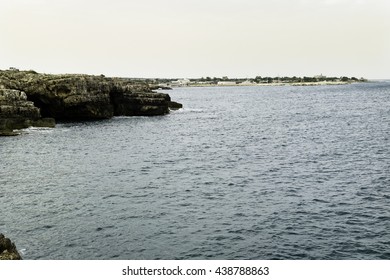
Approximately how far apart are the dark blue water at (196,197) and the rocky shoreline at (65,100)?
29.5 ft

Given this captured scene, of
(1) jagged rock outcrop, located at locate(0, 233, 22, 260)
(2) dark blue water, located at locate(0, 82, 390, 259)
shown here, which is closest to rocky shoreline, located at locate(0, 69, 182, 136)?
(2) dark blue water, located at locate(0, 82, 390, 259)

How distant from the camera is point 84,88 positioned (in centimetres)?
7838

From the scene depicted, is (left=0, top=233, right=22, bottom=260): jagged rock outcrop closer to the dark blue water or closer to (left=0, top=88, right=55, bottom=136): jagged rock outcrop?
the dark blue water

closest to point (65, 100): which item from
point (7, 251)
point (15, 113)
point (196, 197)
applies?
point (15, 113)

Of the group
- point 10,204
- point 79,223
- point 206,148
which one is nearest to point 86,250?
point 79,223

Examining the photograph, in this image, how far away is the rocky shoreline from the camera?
6394cm

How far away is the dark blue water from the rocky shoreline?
9.01m

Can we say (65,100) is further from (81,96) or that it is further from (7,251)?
(7,251)

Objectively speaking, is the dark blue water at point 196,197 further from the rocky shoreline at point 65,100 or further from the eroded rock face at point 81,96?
the eroded rock face at point 81,96

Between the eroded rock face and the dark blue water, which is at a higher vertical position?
the eroded rock face

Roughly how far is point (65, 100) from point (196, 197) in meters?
51.7

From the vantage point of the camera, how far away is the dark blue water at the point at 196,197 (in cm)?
2294

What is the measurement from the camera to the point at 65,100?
76125 mm

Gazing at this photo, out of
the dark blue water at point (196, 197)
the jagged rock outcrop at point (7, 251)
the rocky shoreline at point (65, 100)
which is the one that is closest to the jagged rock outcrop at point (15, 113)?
the rocky shoreline at point (65, 100)
